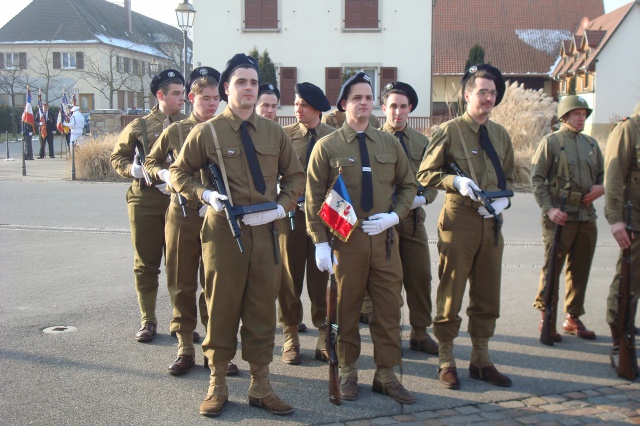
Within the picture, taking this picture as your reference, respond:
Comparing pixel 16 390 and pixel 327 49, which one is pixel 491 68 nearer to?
pixel 16 390

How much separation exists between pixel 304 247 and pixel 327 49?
29390 mm

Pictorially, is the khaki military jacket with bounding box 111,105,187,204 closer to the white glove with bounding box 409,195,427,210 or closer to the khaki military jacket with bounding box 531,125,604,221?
the white glove with bounding box 409,195,427,210

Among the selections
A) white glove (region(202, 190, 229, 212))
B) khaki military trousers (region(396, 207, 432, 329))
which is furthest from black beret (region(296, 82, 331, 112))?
white glove (region(202, 190, 229, 212))

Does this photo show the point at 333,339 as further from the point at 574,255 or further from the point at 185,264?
the point at 574,255

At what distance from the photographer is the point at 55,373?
544cm

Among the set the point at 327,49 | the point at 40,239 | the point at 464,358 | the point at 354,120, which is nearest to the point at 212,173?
the point at 354,120

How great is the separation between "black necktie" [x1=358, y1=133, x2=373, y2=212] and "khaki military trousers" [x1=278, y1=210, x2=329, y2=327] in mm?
1262

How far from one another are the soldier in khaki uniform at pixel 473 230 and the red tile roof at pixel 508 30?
132 ft

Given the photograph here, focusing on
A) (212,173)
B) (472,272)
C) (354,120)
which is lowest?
(472,272)

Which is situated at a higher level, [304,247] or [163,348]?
[304,247]

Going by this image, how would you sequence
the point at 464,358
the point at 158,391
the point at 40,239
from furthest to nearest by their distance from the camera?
the point at 40,239 → the point at 464,358 → the point at 158,391

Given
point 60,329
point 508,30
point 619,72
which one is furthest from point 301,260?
point 508,30

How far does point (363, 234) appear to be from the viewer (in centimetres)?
504

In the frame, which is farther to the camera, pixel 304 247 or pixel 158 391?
pixel 304 247
